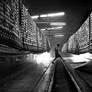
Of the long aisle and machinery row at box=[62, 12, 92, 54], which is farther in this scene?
machinery row at box=[62, 12, 92, 54]

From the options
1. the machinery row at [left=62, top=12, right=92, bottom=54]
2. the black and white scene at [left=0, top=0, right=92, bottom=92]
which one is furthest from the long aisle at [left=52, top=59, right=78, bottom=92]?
the machinery row at [left=62, top=12, right=92, bottom=54]

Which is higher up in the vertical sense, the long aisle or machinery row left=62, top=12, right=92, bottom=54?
machinery row left=62, top=12, right=92, bottom=54

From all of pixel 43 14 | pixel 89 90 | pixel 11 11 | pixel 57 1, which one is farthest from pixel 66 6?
pixel 89 90

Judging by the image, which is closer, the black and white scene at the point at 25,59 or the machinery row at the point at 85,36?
the black and white scene at the point at 25,59

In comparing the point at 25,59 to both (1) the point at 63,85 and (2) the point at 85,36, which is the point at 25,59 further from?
(2) the point at 85,36

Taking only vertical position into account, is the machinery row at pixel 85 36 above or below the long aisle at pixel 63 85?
above

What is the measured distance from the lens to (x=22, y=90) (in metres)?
3.98

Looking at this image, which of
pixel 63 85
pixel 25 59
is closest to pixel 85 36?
pixel 25 59

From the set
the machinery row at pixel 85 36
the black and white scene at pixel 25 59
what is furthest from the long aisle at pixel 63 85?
the machinery row at pixel 85 36

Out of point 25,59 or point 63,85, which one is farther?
point 25,59

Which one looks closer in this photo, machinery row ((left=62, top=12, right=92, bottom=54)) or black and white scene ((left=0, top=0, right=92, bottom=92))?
black and white scene ((left=0, top=0, right=92, bottom=92))

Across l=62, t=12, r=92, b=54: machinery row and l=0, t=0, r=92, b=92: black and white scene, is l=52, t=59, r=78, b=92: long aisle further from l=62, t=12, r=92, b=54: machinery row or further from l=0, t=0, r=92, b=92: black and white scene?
l=62, t=12, r=92, b=54: machinery row

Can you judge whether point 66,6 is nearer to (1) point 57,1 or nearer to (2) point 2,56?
(1) point 57,1

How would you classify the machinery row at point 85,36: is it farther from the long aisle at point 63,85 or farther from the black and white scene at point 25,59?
the long aisle at point 63,85
